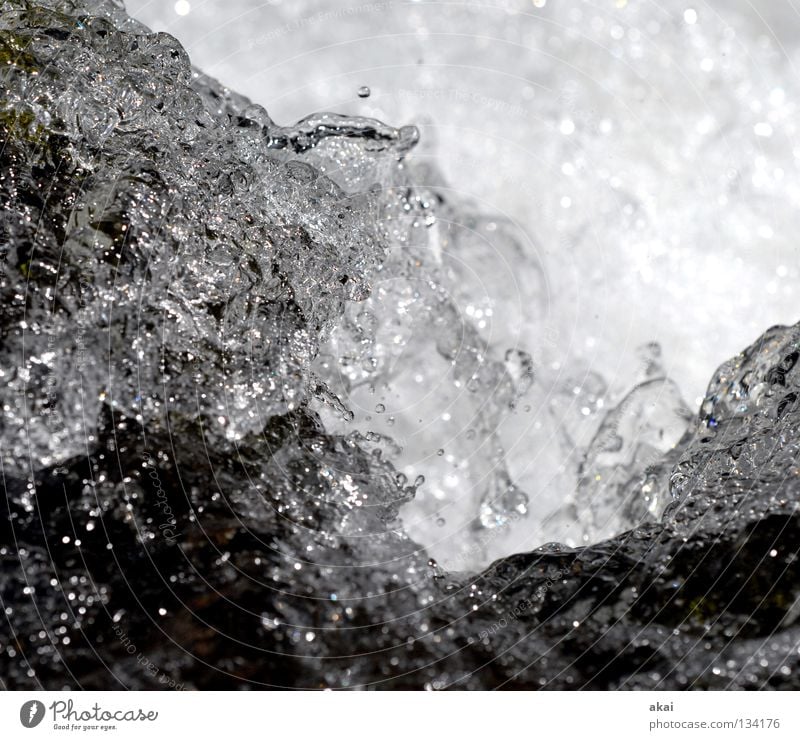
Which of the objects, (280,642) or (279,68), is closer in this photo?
(280,642)

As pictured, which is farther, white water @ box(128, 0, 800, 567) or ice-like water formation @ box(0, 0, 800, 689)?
white water @ box(128, 0, 800, 567)

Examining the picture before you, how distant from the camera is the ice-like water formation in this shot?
88 centimetres

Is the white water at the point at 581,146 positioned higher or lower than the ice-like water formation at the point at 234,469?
higher

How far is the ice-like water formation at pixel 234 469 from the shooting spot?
2.87 feet

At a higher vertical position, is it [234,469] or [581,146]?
[581,146]

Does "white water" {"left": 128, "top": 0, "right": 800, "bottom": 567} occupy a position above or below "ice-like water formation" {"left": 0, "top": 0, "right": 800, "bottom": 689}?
above

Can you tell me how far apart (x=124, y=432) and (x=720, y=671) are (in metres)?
0.76

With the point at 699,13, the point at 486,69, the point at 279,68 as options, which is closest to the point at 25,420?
the point at 279,68

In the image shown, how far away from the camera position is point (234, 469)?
0.99 meters

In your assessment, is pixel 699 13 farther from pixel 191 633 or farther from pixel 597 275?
pixel 191 633

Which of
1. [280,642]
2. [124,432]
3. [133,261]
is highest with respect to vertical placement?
[133,261]

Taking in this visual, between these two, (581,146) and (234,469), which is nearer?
(234,469)

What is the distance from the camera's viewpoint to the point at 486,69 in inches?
69.4
